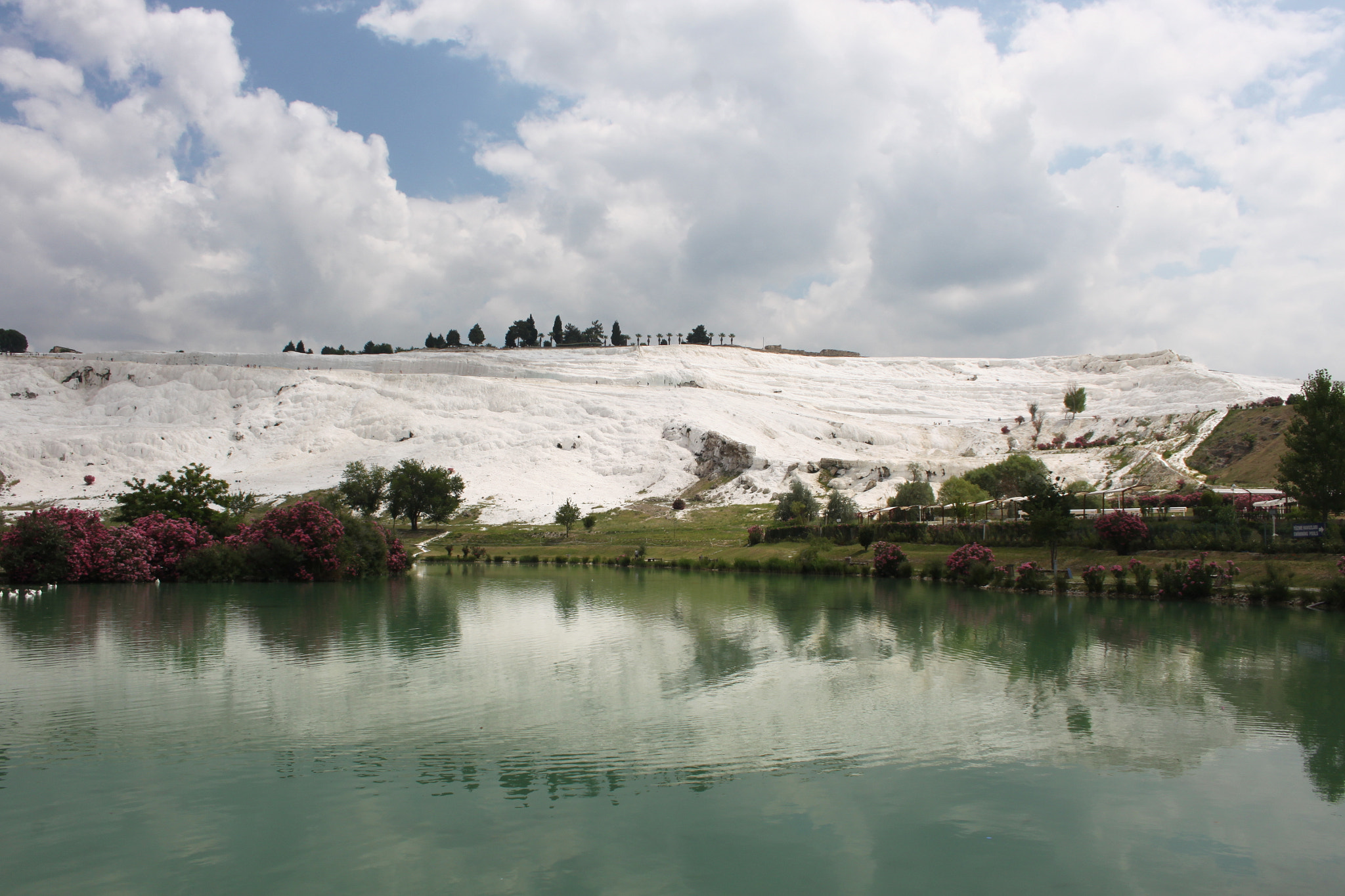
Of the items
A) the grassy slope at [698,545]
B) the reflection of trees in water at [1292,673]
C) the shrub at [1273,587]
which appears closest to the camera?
the reflection of trees in water at [1292,673]

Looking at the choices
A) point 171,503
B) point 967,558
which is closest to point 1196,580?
point 967,558

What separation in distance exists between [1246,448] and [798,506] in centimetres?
3753

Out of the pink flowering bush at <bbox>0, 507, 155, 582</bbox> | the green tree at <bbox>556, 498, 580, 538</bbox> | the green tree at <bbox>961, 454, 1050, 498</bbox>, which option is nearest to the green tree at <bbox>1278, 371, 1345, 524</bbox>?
the green tree at <bbox>961, 454, 1050, 498</bbox>

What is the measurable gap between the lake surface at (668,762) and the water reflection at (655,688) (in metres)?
0.09

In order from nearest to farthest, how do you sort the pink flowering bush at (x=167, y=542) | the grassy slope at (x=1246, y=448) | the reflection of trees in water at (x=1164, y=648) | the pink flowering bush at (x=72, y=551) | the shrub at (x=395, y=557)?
the reflection of trees in water at (x=1164, y=648)
the pink flowering bush at (x=72, y=551)
the pink flowering bush at (x=167, y=542)
the shrub at (x=395, y=557)
the grassy slope at (x=1246, y=448)

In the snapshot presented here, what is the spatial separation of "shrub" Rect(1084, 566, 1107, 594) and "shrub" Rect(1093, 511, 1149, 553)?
385 centimetres

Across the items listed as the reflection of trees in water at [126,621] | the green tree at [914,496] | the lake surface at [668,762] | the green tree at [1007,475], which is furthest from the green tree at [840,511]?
the reflection of trees in water at [126,621]

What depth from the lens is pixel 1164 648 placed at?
883 inches

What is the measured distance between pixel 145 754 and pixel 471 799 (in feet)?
18.3

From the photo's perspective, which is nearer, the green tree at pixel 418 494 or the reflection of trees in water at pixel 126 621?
the reflection of trees in water at pixel 126 621

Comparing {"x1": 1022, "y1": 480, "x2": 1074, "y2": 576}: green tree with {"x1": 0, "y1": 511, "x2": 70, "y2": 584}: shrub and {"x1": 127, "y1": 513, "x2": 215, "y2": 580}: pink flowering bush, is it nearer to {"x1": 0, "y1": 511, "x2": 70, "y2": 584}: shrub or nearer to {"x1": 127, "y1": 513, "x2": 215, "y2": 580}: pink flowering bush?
{"x1": 127, "y1": 513, "x2": 215, "y2": 580}: pink flowering bush

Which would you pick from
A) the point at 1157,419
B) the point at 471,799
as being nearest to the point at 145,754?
the point at 471,799

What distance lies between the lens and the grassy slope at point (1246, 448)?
59.4 metres

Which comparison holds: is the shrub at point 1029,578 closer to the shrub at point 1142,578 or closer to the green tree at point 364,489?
the shrub at point 1142,578
